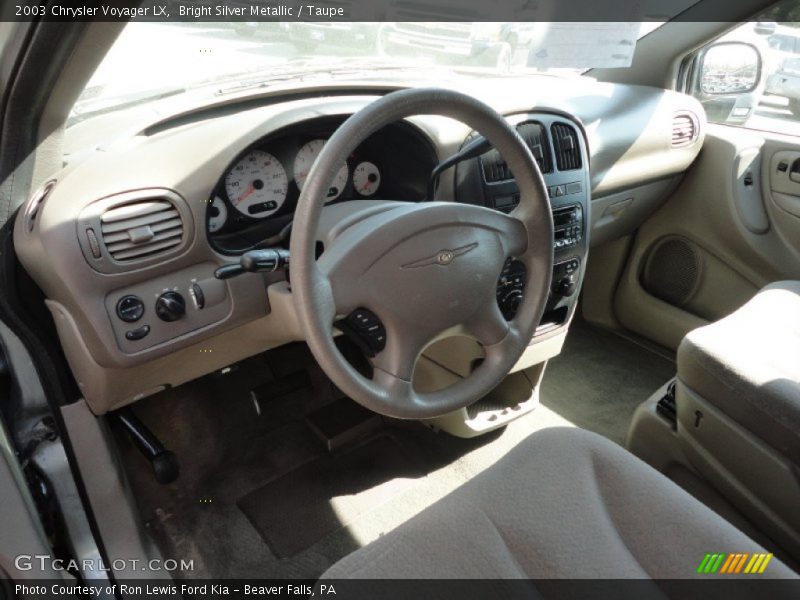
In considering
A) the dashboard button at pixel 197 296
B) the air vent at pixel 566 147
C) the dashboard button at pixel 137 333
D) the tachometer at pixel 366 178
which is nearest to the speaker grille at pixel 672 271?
the air vent at pixel 566 147

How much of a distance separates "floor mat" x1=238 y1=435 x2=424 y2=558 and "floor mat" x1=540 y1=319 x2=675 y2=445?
703 millimetres

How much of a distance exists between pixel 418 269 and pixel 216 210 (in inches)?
23.4

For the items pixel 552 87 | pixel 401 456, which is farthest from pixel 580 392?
pixel 552 87

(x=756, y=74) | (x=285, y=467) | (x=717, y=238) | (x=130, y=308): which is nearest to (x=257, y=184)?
(x=130, y=308)

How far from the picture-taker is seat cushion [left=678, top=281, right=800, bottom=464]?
1.31 metres

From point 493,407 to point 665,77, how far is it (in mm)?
1498

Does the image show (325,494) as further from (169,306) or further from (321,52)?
(321,52)

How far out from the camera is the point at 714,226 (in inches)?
93.9

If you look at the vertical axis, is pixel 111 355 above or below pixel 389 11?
below

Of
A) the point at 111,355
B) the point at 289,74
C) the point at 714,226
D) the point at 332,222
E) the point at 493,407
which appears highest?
the point at 289,74

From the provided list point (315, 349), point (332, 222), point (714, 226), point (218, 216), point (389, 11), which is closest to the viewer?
point (315, 349)

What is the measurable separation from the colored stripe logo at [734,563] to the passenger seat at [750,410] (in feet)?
1.43

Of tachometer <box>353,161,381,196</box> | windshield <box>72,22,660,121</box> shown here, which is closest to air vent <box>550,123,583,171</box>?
windshield <box>72,22,660,121</box>

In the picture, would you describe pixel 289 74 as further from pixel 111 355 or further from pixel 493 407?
pixel 493 407
